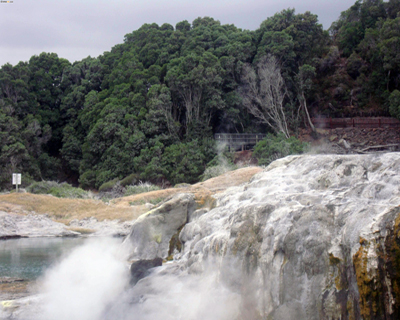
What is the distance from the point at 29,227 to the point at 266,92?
62.7 ft

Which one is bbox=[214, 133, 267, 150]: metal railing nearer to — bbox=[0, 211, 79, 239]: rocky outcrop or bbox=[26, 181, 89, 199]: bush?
bbox=[26, 181, 89, 199]: bush

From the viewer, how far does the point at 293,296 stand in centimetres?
568

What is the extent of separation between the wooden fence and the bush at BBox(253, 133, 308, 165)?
6.47m

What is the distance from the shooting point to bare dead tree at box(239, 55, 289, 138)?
2919cm

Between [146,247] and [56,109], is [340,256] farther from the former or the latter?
[56,109]

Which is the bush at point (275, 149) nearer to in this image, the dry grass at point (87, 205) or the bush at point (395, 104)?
the dry grass at point (87, 205)

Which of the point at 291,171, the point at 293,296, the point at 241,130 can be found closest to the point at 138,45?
the point at 241,130

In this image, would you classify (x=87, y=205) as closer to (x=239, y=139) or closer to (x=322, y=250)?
(x=239, y=139)

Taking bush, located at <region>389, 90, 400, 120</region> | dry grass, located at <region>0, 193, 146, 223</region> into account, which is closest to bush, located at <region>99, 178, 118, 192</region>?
dry grass, located at <region>0, 193, 146, 223</region>

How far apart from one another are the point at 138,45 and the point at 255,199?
105ft

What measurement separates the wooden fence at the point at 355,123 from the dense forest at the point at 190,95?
978mm

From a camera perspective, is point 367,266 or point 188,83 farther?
point 188,83

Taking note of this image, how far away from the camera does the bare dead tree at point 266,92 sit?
95.8 feet

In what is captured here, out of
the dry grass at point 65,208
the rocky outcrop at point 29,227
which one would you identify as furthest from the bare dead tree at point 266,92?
the rocky outcrop at point 29,227
